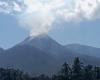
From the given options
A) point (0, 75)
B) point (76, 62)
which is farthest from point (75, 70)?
point (0, 75)

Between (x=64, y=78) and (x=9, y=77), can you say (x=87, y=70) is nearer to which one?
(x=64, y=78)

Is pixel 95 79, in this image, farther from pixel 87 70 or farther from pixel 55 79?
pixel 55 79

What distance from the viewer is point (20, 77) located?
143 m

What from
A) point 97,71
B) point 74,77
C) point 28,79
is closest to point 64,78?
point 74,77

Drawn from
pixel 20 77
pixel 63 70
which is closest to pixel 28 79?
pixel 20 77

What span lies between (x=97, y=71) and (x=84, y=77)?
397 inches

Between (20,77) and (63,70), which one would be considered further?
(20,77)

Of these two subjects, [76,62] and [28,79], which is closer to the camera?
[76,62]

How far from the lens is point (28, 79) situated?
14862 cm

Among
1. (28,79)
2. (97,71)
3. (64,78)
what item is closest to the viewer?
(64,78)

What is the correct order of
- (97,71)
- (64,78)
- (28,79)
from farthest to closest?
1. (28,79)
2. (97,71)
3. (64,78)

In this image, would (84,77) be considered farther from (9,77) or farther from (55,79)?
(9,77)

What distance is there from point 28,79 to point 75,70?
24525mm

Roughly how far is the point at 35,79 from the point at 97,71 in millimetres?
29695
